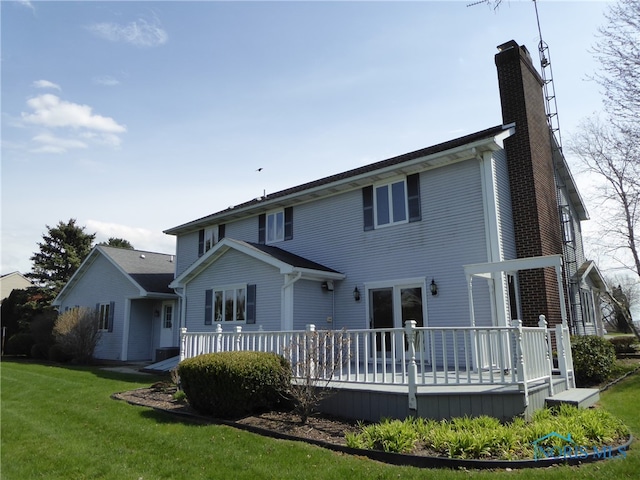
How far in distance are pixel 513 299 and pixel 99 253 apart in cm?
2149

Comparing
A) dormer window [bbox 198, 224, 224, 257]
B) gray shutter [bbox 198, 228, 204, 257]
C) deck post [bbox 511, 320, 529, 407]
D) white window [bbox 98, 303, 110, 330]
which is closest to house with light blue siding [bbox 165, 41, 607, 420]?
deck post [bbox 511, 320, 529, 407]

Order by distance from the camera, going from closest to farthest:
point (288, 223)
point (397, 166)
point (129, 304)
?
point (397, 166)
point (288, 223)
point (129, 304)

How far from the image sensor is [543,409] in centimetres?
751

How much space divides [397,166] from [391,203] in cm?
122

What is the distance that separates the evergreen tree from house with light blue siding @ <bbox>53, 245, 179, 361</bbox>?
46.3 feet

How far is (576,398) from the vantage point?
7930 mm

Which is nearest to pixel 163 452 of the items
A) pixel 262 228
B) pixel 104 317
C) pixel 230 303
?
pixel 230 303

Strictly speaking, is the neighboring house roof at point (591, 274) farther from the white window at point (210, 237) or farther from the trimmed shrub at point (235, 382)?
the white window at point (210, 237)

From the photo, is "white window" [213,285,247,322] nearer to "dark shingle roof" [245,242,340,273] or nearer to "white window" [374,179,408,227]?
"dark shingle roof" [245,242,340,273]

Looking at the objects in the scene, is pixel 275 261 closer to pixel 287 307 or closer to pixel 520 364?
pixel 287 307

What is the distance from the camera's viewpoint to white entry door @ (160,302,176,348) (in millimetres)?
21875

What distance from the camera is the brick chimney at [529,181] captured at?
1177 cm

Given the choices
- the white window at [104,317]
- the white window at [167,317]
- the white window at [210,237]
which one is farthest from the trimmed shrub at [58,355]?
the white window at [210,237]

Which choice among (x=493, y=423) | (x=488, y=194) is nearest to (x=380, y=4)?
(x=488, y=194)
